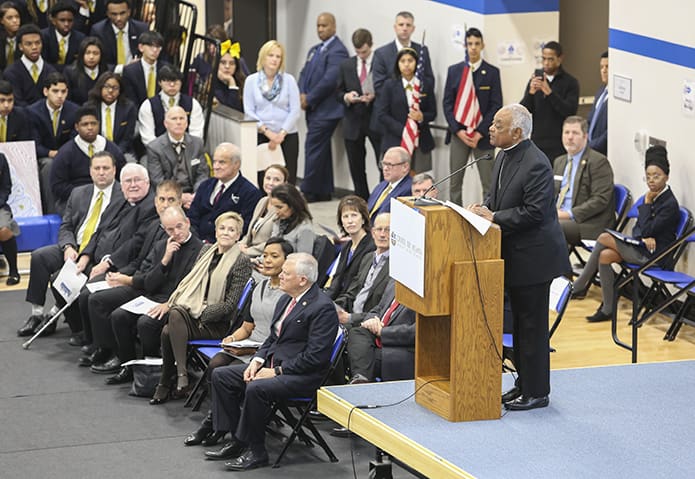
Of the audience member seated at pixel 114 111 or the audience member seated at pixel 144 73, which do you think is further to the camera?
the audience member seated at pixel 144 73

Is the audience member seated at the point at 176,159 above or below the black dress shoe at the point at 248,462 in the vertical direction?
above

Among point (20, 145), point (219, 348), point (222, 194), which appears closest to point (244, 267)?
point (219, 348)

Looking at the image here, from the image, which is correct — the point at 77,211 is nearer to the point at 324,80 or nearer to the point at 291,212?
the point at 291,212

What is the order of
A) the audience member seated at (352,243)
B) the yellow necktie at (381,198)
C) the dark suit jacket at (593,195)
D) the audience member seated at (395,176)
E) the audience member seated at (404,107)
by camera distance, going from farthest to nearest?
the audience member seated at (404,107) < the dark suit jacket at (593,195) < the yellow necktie at (381,198) < the audience member seated at (395,176) < the audience member seated at (352,243)

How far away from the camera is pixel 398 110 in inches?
489

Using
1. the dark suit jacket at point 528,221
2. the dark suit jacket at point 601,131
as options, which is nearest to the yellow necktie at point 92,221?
the dark suit jacket at point 601,131

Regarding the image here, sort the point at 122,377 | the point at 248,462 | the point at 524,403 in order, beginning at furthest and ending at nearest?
1. the point at 122,377
2. the point at 248,462
3. the point at 524,403

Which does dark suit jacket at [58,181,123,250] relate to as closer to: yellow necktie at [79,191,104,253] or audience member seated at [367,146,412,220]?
yellow necktie at [79,191,104,253]

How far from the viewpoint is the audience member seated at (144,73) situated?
1215cm

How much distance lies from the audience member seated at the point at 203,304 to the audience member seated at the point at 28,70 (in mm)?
4600

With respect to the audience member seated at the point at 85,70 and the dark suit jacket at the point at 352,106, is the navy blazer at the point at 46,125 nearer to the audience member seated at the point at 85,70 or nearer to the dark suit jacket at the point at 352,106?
the audience member seated at the point at 85,70

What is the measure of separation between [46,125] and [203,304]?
431 cm

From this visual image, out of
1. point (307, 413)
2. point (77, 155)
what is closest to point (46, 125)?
point (77, 155)

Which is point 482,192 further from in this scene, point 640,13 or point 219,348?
point 219,348
